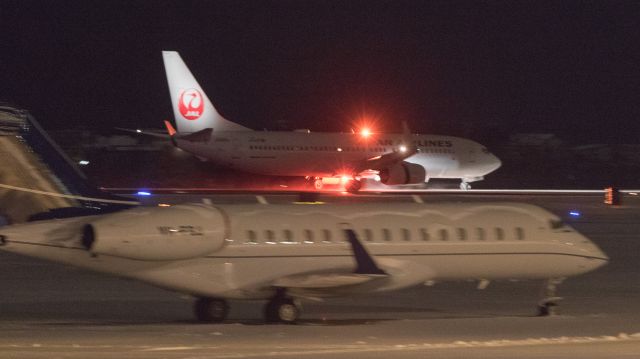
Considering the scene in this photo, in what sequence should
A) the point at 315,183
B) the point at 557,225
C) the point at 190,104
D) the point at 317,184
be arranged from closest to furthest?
the point at 557,225 → the point at 190,104 → the point at 317,184 → the point at 315,183

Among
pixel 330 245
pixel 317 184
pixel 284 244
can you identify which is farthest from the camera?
pixel 317 184

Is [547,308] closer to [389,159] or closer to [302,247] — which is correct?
[302,247]

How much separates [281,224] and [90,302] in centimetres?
525

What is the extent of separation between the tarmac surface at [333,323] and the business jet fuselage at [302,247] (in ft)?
2.36

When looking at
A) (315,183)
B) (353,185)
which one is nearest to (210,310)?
(353,185)

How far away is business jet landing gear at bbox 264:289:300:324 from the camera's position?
55.3 feet

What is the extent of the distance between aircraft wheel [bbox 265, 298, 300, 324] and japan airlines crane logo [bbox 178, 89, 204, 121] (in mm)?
39888

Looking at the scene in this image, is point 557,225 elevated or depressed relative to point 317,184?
depressed

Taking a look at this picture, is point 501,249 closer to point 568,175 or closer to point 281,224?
point 281,224

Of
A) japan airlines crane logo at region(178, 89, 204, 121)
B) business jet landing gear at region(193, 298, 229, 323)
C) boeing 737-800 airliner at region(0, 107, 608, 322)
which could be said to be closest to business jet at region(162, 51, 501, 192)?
japan airlines crane logo at region(178, 89, 204, 121)

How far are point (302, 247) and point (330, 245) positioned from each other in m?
0.46

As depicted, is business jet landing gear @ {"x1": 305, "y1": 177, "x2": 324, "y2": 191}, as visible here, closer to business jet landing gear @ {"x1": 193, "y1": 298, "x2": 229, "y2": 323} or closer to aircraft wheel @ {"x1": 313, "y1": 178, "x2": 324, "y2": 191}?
aircraft wheel @ {"x1": 313, "y1": 178, "x2": 324, "y2": 191}

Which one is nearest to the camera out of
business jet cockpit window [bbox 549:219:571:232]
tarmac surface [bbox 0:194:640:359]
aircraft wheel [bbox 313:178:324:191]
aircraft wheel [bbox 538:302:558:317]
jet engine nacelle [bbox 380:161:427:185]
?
tarmac surface [bbox 0:194:640:359]

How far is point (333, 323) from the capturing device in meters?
17.3
